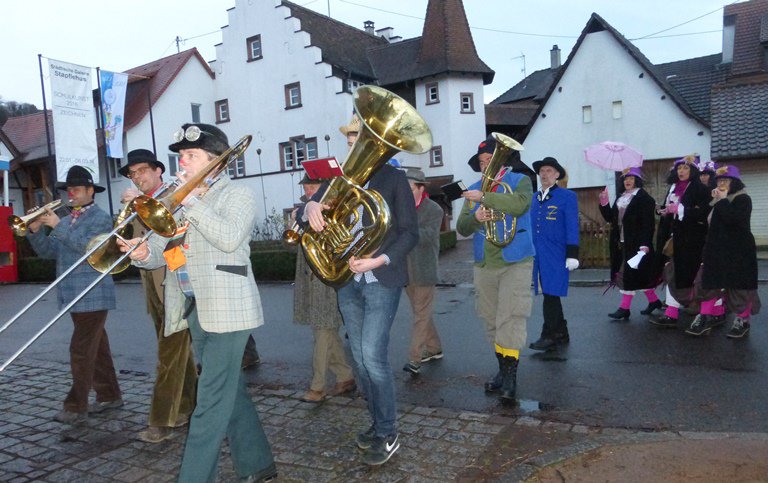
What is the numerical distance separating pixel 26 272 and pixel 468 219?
2087 centimetres

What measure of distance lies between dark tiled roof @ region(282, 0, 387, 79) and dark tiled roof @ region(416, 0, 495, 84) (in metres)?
3.31

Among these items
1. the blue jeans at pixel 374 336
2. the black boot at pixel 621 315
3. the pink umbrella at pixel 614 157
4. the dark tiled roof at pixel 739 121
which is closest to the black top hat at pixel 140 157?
the blue jeans at pixel 374 336

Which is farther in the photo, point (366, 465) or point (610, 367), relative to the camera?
point (610, 367)

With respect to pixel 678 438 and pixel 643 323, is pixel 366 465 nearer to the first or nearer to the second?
Result: pixel 678 438

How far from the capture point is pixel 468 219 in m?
5.14

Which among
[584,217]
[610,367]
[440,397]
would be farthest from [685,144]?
[440,397]

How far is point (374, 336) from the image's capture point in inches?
145

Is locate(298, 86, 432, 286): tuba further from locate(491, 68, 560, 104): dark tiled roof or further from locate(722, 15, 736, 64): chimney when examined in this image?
locate(491, 68, 560, 104): dark tiled roof

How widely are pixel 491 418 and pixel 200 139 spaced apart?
8.93 feet

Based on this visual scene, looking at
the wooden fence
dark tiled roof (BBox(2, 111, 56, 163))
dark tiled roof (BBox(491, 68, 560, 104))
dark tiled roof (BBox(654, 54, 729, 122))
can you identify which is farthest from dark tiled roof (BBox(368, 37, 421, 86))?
dark tiled roof (BBox(2, 111, 56, 163))

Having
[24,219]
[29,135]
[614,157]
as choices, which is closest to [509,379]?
[24,219]

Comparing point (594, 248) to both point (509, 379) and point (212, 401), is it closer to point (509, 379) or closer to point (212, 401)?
point (509, 379)

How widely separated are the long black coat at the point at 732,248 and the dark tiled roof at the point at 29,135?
1326 inches

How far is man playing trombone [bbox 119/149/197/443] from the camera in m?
4.44
